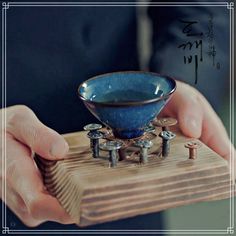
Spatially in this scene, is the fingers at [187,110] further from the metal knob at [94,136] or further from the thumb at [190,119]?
the metal knob at [94,136]

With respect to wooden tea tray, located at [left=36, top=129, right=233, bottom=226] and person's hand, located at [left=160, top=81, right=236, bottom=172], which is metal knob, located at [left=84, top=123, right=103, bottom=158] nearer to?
wooden tea tray, located at [left=36, top=129, right=233, bottom=226]

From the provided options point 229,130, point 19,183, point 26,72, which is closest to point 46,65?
point 26,72

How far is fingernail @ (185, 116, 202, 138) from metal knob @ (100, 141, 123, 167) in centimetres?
13

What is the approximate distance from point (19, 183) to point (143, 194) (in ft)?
0.66

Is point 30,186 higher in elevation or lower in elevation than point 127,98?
lower

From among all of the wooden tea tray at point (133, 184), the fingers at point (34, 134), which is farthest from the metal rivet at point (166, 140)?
the fingers at point (34, 134)

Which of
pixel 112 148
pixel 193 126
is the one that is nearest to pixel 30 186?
pixel 112 148

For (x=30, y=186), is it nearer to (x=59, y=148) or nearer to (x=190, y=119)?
(x=59, y=148)

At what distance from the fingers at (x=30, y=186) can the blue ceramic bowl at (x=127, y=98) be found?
132mm

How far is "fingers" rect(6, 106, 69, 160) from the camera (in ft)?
2.61

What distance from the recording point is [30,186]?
2.69 ft

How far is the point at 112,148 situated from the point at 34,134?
0.13m

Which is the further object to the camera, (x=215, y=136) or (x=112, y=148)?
(x=215, y=136)

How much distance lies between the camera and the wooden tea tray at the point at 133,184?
28.6 inches
